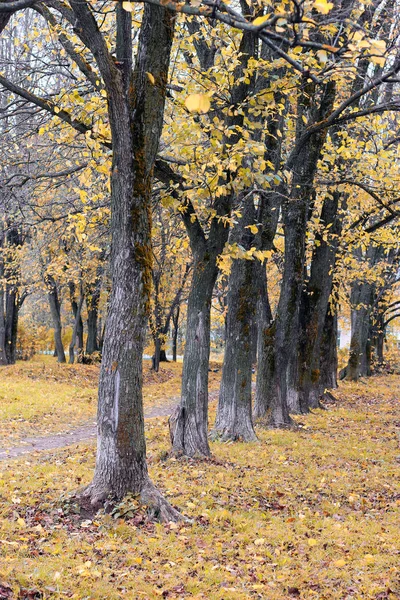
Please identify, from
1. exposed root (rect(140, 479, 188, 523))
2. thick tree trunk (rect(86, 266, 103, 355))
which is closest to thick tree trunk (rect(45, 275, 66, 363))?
thick tree trunk (rect(86, 266, 103, 355))

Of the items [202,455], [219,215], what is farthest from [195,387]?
[219,215]

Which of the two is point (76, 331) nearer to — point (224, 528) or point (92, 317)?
point (92, 317)

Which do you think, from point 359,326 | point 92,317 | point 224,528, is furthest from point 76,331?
point 224,528

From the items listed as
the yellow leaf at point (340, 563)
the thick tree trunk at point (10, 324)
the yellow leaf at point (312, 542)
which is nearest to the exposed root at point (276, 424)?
the yellow leaf at point (312, 542)

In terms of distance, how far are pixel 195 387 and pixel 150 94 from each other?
4705 mm

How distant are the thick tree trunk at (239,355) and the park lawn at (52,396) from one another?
444 cm

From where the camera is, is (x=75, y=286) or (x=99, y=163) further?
(x=75, y=286)

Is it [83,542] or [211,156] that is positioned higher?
[211,156]

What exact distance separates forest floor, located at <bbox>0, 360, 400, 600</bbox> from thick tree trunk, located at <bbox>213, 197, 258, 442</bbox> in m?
0.54

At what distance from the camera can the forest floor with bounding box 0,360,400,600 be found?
15.6ft

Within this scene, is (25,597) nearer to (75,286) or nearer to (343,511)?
(343,511)

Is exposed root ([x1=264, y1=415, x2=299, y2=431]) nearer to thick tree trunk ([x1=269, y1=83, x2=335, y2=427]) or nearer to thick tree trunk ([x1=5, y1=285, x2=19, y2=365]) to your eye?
thick tree trunk ([x1=269, y1=83, x2=335, y2=427])

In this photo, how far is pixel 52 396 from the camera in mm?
17719

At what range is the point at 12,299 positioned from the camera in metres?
25.3
